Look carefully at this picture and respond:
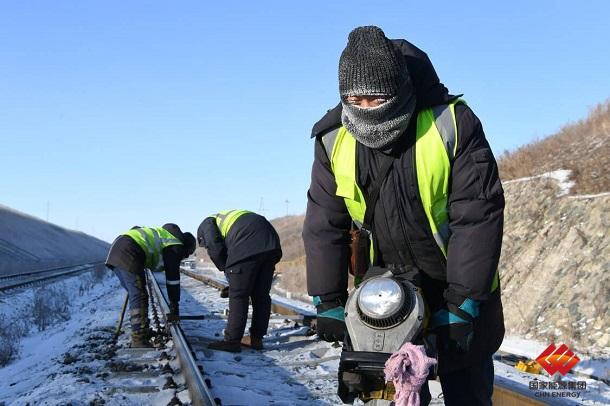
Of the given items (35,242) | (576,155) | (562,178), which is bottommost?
(35,242)

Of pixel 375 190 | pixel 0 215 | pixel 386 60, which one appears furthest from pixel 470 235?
pixel 0 215

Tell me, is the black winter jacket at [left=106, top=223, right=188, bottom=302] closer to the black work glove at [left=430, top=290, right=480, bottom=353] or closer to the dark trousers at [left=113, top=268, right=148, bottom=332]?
the dark trousers at [left=113, top=268, right=148, bottom=332]

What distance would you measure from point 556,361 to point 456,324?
4.64 m

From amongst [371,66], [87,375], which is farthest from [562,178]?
[371,66]

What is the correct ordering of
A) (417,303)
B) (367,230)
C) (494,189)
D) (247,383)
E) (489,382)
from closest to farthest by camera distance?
(417,303)
(494,189)
(367,230)
(489,382)
(247,383)

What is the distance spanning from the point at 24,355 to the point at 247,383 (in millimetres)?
6236

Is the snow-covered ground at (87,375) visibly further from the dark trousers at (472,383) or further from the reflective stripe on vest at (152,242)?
the dark trousers at (472,383)

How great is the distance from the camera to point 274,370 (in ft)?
22.0

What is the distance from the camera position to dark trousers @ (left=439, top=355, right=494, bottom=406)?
2.69m

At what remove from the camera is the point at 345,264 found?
2.58 meters

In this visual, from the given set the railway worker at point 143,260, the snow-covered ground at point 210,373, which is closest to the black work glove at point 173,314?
the railway worker at point 143,260

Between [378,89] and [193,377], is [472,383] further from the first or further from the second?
[193,377]

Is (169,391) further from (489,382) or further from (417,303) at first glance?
(417,303)

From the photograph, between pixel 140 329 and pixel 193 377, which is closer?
pixel 193 377
